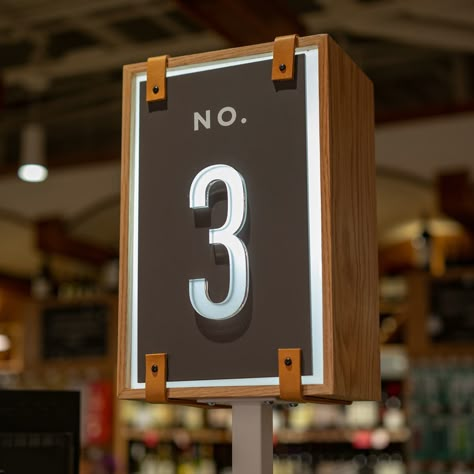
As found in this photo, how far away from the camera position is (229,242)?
61.4 inches

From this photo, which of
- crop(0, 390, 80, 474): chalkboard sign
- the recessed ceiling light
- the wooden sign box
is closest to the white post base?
the wooden sign box

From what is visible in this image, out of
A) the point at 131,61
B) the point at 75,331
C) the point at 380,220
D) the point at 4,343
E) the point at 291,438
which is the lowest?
the point at 291,438

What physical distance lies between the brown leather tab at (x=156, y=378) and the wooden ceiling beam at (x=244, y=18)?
299 centimetres

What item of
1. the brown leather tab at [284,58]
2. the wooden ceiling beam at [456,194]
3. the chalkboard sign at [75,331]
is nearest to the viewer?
the brown leather tab at [284,58]

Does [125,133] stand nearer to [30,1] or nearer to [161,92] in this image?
[161,92]

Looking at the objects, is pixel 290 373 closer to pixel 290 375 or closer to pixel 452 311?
pixel 290 375

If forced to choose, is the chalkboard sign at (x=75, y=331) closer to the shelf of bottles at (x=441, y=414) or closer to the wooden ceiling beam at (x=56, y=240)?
the wooden ceiling beam at (x=56, y=240)

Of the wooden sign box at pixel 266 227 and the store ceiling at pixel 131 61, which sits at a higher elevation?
the store ceiling at pixel 131 61

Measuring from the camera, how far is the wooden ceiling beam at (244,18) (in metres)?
4.33

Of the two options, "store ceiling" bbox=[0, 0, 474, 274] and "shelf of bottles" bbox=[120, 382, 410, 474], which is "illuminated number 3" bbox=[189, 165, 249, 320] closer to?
"store ceiling" bbox=[0, 0, 474, 274]

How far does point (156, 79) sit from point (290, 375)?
586 mm

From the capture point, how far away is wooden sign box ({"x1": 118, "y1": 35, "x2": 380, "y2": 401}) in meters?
1.50

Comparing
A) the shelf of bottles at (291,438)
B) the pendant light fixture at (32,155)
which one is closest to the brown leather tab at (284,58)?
the pendant light fixture at (32,155)

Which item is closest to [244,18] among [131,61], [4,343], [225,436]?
[131,61]
